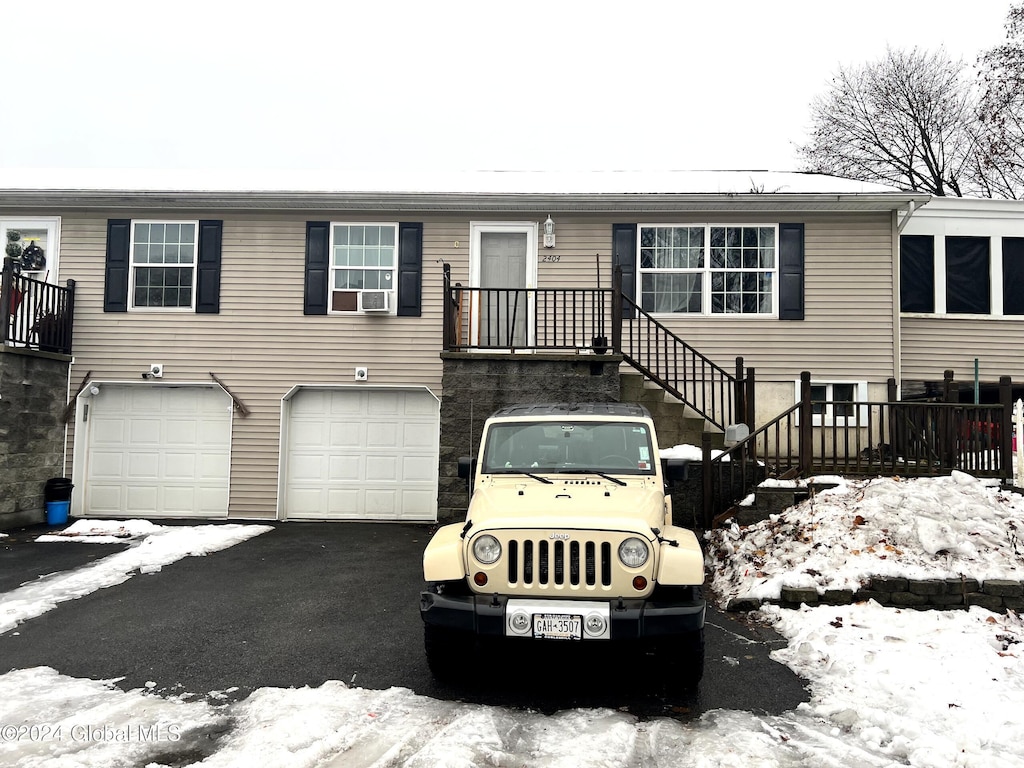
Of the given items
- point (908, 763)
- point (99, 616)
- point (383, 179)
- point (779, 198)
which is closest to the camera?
point (908, 763)

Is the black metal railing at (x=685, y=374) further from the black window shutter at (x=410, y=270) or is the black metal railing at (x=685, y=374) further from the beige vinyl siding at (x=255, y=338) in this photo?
the black window shutter at (x=410, y=270)

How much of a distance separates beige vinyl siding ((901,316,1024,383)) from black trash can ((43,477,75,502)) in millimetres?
14555

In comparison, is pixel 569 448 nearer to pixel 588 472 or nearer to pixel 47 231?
pixel 588 472

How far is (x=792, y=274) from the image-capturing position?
1098cm

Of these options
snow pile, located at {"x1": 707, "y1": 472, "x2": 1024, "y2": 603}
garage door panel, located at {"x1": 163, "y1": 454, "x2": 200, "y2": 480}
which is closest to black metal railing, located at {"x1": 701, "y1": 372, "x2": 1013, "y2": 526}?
snow pile, located at {"x1": 707, "y1": 472, "x2": 1024, "y2": 603}

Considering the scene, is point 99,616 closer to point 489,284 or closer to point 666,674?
point 666,674

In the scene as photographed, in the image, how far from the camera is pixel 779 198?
1066cm

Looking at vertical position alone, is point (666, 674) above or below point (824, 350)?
below

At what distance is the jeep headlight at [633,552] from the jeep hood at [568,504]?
9cm

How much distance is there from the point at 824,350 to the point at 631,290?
11.2 feet

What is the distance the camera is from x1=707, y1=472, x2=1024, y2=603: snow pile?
5.91 m

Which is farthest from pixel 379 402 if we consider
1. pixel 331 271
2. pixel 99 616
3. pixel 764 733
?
pixel 764 733

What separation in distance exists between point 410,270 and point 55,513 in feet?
23.2

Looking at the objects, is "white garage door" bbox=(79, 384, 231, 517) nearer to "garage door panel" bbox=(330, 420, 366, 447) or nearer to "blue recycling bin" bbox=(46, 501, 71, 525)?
"blue recycling bin" bbox=(46, 501, 71, 525)
